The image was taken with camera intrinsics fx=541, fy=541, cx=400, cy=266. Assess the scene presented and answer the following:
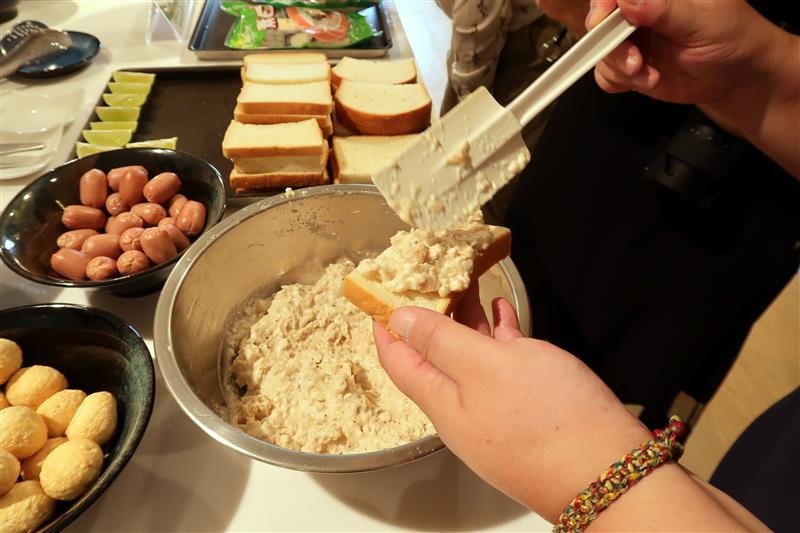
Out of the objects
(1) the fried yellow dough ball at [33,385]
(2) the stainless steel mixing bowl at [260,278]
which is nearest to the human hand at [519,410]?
(2) the stainless steel mixing bowl at [260,278]

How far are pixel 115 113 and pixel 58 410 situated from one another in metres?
0.98

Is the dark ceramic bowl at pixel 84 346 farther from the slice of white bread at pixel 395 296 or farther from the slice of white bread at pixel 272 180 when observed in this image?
the slice of white bread at pixel 272 180

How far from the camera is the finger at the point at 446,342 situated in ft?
1.84

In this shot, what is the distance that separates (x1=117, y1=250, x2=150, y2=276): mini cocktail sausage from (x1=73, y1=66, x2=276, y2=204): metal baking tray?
0.33m

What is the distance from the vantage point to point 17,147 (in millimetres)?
1334

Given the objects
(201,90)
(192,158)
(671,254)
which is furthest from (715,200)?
(201,90)

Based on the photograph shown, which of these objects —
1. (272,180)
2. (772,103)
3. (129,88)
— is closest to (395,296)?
(272,180)

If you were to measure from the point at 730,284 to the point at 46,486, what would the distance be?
123 cm

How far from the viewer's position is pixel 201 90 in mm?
1615

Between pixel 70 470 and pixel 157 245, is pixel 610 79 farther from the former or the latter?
pixel 70 470

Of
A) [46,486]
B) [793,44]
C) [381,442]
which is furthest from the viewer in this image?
[793,44]

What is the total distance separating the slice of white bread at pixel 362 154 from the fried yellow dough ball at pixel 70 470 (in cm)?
82

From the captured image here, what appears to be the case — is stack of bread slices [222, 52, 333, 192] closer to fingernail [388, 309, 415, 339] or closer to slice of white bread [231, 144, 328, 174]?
slice of white bread [231, 144, 328, 174]

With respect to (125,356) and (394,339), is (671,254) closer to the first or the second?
(394,339)
